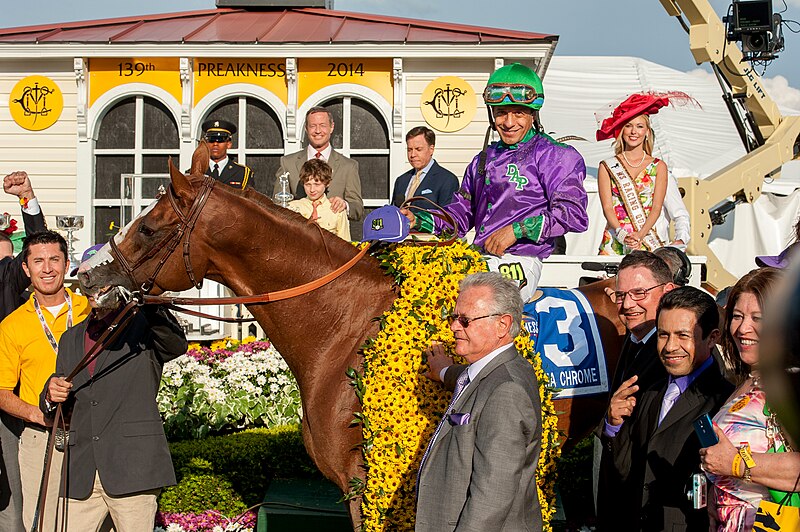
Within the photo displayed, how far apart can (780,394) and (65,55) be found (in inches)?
504

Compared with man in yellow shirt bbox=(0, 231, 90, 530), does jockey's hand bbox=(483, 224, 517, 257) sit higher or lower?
higher

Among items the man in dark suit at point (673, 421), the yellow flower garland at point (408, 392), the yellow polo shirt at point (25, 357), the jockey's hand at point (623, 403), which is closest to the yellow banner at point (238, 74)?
the yellow polo shirt at point (25, 357)

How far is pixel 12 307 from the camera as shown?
556 centimetres

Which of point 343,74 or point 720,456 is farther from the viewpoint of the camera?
point 343,74

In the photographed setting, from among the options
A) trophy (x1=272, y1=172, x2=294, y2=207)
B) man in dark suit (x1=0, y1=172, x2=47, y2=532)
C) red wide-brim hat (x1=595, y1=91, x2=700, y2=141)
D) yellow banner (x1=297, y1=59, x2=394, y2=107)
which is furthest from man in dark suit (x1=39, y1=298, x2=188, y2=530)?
yellow banner (x1=297, y1=59, x2=394, y2=107)

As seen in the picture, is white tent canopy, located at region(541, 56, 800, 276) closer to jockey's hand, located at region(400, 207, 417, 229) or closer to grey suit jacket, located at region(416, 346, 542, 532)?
jockey's hand, located at region(400, 207, 417, 229)

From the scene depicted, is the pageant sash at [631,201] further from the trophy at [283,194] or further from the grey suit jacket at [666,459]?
the grey suit jacket at [666,459]

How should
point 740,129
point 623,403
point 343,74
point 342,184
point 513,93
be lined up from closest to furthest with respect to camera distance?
point 623,403 → point 513,93 → point 342,184 → point 343,74 → point 740,129

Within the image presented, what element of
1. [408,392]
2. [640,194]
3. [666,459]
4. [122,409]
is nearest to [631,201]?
[640,194]

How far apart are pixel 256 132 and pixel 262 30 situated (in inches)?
63.2

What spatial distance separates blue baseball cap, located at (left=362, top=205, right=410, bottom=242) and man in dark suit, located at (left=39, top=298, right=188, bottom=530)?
1243mm

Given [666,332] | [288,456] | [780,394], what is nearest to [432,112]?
[288,456]

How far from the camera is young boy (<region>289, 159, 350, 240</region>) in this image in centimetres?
666

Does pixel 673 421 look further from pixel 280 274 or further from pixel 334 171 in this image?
pixel 334 171
